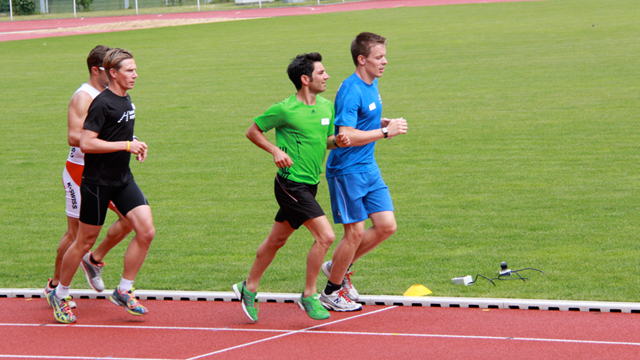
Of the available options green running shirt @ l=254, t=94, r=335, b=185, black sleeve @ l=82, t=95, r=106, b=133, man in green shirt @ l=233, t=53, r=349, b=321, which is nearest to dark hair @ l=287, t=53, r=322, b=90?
man in green shirt @ l=233, t=53, r=349, b=321

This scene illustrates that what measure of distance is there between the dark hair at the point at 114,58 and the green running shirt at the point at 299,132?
3.77ft

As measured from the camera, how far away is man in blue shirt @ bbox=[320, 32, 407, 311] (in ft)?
19.9

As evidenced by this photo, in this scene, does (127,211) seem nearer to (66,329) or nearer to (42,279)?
(66,329)

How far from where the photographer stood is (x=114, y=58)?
595cm

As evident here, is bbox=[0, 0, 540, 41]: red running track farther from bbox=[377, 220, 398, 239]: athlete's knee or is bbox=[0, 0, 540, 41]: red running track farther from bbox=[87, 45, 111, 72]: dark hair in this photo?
bbox=[377, 220, 398, 239]: athlete's knee

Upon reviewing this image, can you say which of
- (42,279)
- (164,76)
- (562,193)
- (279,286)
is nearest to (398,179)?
(562,193)

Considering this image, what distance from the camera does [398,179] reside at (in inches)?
464

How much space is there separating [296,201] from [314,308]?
2.87 ft

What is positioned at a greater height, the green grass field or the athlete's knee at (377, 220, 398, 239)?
the athlete's knee at (377, 220, 398, 239)

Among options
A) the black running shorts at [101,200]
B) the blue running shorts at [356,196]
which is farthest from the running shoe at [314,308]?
the black running shorts at [101,200]

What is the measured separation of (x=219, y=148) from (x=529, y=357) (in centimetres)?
1032

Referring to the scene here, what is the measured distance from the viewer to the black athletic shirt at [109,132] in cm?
589

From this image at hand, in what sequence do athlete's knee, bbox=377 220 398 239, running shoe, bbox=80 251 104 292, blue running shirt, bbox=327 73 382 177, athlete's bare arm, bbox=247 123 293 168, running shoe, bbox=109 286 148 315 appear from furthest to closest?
running shoe, bbox=80 251 104 292 < athlete's knee, bbox=377 220 398 239 < running shoe, bbox=109 286 148 315 < blue running shirt, bbox=327 73 382 177 < athlete's bare arm, bbox=247 123 293 168

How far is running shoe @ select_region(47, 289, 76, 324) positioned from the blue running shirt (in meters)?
2.36
